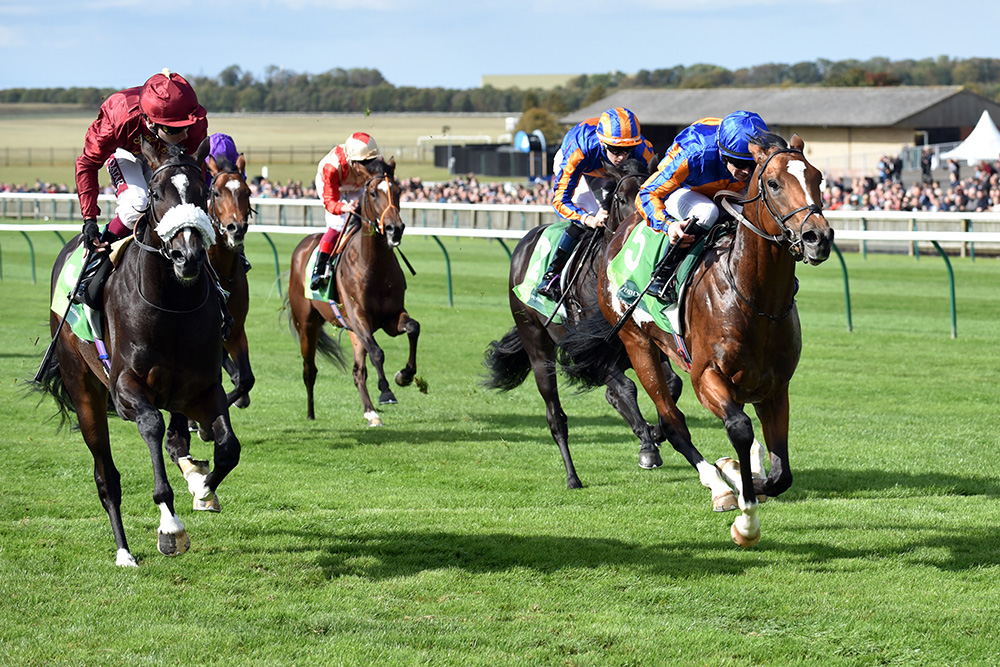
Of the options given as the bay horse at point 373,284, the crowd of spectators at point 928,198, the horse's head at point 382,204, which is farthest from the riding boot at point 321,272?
the crowd of spectators at point 928,198

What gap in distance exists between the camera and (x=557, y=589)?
4.79m

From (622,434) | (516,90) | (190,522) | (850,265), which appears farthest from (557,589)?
(516,90)

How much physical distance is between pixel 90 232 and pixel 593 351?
2.78 m

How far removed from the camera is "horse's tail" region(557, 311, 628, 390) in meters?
6.52

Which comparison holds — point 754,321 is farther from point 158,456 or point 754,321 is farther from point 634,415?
point 158,456

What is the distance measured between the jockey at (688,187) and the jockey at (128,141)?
2230mm

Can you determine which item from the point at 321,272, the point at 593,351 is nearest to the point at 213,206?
the point at 321,272

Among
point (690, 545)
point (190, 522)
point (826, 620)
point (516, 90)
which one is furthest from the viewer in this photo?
point (516, 90)

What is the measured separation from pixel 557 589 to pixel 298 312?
576 cm

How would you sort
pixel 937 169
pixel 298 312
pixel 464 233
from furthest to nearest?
1. pixel 937 169
2. pixel 464 233
3. pixel 298 312

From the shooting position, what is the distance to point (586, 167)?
23.8 ft

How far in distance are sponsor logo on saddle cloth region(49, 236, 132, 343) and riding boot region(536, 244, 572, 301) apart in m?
2.86

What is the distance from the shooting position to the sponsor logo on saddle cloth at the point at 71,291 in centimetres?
527

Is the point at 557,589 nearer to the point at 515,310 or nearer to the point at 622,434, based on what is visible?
the point at 515,310
